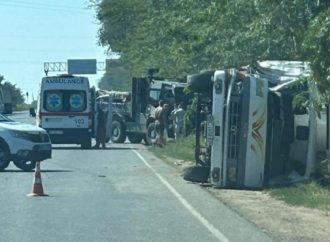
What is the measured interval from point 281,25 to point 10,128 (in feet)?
28.1

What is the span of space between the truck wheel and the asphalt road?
17251mm

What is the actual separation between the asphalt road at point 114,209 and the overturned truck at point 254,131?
3.00ft

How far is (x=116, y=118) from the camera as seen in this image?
1670 inches

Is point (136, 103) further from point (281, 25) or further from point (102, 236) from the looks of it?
point (102, 236)

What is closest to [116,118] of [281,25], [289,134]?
[289,134]

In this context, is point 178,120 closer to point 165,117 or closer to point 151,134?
point 165,117

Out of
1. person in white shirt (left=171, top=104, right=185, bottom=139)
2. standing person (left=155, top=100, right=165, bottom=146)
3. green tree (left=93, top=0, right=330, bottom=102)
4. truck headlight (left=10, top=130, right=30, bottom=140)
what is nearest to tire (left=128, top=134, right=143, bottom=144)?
green tree (left=93, top=0, right=330, bottom=102)

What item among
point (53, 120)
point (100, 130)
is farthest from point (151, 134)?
point (53, 120)

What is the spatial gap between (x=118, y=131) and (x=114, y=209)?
26.9 metres

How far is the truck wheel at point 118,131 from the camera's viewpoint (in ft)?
139

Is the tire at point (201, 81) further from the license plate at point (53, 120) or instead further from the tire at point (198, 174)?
the license plate at point (53, 120)

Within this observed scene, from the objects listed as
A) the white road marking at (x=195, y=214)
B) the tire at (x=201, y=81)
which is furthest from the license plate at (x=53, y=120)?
the tire at (x=201, y=81)

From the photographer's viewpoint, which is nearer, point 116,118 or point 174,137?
point 174,137

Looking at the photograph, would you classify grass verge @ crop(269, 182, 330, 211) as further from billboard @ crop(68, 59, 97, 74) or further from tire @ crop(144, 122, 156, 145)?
billboard @ crop(68, 59, 97, 74)
